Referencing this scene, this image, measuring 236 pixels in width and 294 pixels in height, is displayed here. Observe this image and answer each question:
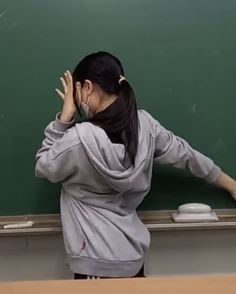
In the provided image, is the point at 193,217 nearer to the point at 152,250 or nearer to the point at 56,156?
the point at 152,250

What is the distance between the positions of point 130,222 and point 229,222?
47 centimetres

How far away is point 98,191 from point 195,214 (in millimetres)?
493

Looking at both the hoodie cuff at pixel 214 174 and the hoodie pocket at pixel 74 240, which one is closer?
the hoodie pocket at pixel 74 240

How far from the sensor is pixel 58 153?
163cm

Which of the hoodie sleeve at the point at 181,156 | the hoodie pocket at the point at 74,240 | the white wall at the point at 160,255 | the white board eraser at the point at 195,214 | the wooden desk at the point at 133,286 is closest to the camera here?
the wooden desk at the point at 133,286

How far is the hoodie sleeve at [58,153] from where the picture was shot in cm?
163

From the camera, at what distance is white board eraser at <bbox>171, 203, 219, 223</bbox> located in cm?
199

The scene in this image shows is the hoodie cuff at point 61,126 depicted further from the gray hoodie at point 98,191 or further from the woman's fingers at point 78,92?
the woman's fingers at point 78,92

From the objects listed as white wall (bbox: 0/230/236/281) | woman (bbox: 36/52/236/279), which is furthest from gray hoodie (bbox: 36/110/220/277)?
white wall (bbox: 0/230/236/281)

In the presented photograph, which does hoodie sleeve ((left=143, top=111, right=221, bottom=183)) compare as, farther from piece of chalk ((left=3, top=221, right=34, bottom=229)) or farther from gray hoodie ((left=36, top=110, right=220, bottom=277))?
piece of chalk ((left=3, top=221, right=34, bottom=229))

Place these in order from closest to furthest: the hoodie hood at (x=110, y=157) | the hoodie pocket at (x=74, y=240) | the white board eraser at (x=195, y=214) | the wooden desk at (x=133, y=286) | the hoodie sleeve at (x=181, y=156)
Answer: the wooden desk at (x=133, y=286), the hoodie hood at (x=110, y=157), the hoodie pocket at (x=74, y=240), the hoodie sleeve at (x=181, y=156), the white board eraser at (x=195, y=214)

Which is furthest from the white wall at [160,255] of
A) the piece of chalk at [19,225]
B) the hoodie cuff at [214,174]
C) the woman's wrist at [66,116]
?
the woman's wrist at [66,116]

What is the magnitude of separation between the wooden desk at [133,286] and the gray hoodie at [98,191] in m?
0.61

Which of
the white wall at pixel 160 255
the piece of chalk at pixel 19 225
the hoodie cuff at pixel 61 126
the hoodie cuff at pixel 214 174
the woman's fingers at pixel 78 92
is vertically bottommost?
the white wall at pixel 160 255
